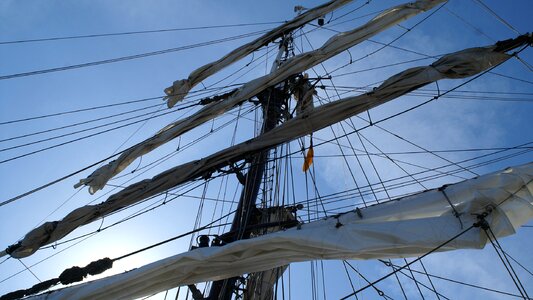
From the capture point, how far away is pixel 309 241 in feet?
16.2

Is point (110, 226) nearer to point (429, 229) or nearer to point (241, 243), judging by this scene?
point (241, 243)

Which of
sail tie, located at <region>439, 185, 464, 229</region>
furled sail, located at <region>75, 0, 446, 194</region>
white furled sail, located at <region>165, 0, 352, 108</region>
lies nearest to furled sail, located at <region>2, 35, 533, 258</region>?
furled sail, located at <region>75, 0, 446, 194</region>

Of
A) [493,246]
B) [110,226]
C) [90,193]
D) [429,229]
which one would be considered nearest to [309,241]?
[429,229]

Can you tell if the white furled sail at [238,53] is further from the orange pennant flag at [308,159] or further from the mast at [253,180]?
the orange pennant flag at [308,159]

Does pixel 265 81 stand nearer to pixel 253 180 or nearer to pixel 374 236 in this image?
pixel 253 180

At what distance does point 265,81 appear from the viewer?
32.9ft

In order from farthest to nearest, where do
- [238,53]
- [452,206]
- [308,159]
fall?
[238,53] < [308,159] < [452,206]

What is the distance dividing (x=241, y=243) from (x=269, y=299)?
2889mm

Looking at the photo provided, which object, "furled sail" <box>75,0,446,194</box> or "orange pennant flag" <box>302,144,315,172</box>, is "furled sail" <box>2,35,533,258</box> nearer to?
"orange pennant flag" <box>302,144,315,172</box>

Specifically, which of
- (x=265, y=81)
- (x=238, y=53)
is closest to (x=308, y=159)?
(x=265, y=81)

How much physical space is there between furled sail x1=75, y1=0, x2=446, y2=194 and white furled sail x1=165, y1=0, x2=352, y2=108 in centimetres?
162

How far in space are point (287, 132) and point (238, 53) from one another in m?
5.65

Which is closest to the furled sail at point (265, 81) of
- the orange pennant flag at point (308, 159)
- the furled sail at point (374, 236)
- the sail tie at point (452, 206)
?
the orange pennant flag at point (308, 159)

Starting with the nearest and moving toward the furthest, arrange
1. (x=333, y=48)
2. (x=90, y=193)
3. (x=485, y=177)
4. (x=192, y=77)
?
1. (x=485, y=177)
2. (x=333, y=48)
3. (x=90, y=193)
4. (x=192, y=77)
